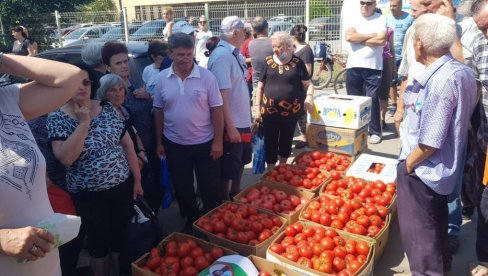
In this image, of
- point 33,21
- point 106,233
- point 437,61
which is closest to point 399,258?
point 437,61

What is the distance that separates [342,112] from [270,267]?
2.78m

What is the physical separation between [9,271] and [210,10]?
1304 cm

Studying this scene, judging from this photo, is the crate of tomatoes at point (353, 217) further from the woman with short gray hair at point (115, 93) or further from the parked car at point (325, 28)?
the parked car at point (325, 28)

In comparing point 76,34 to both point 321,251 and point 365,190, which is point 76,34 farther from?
point 321,251

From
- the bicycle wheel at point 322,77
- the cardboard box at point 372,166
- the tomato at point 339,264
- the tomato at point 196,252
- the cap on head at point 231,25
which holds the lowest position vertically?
the tomato at point 339,264

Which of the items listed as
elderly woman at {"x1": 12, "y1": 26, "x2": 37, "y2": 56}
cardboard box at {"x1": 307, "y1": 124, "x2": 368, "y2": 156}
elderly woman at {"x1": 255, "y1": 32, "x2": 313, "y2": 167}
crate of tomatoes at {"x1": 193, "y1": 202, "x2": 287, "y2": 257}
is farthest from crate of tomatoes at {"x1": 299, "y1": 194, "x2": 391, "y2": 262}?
elderly woman at {"x1": 12, "y1": 26, "x2": 37, "y2": 56}

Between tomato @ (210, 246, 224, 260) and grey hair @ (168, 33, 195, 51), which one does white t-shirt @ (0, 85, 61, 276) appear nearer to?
tomato @ (210, 246, 224, 260)

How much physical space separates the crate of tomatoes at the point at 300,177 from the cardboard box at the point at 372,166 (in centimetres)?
32

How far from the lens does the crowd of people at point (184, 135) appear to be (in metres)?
1.72

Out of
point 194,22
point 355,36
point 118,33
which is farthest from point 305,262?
point 118,33

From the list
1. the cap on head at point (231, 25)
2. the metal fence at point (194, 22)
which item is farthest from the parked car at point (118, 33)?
the cap on head at point (231, 25)

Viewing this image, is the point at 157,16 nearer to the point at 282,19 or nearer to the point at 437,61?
the point at 282,19

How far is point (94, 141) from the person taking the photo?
2.81 m

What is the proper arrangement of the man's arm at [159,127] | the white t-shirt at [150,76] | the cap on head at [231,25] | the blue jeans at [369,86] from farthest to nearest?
the blue jeans at [369,86]
the white t-shirt at [150,76]
the cap on head at [231,25]
the man's arm at [159,127]
